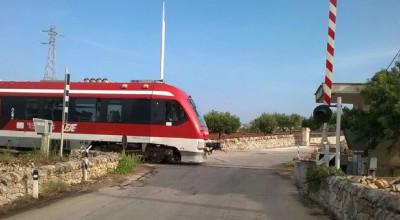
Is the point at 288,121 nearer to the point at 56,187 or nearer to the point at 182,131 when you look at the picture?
the point at 182,131

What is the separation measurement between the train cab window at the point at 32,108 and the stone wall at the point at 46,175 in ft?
25.2

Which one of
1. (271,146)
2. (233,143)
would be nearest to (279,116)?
(271,146)

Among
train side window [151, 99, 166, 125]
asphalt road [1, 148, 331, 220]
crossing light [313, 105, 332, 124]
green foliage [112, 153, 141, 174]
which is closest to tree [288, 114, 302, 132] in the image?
train side window [151, 99, 166, 125]

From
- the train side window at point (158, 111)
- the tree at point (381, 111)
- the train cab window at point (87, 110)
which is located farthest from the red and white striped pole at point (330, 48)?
the train cab window at point (87, 110)

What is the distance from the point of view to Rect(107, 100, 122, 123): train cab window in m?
22.2

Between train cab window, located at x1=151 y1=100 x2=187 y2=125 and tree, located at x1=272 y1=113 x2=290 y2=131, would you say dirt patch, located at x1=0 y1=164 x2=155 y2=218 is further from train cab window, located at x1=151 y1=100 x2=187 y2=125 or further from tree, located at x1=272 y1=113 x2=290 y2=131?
tree, located at x1=272 y1=113 x2=290 y2=131

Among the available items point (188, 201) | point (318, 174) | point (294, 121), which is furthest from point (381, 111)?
point (294, 121)

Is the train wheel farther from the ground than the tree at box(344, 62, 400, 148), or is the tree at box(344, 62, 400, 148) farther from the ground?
the tree at box(344, 62, 400, 148)

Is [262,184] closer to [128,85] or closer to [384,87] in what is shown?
[384,87]

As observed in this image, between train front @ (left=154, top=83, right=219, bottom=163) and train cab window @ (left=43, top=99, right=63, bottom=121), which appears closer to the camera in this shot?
train front @ (left=154, top=83, right=219, bottom=163)

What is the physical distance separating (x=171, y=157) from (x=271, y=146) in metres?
28.4

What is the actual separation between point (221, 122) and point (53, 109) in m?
22.7

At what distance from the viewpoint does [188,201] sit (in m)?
11.4

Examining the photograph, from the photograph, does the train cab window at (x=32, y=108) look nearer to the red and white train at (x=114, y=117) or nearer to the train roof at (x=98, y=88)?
the red and white train at (x=114, y=117)
